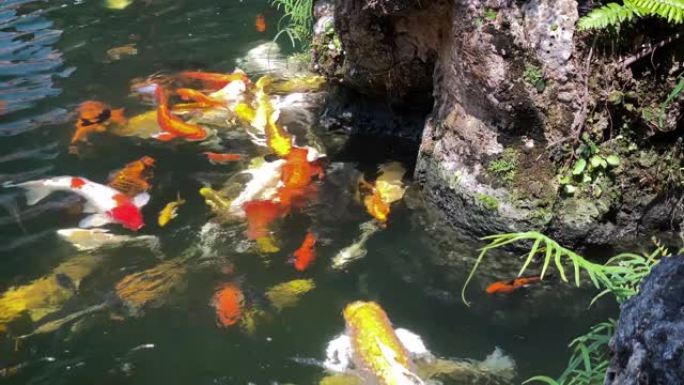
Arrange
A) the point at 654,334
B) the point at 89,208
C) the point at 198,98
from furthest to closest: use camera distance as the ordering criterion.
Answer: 1. the point at 198,98
2. the point at 89,208
3. the point at 654,334

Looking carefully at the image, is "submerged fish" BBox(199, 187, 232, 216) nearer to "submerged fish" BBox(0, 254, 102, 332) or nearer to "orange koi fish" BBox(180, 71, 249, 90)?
"submerged fish" BBox(0, 254, 102, 332)

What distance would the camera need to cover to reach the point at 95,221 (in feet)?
19.3

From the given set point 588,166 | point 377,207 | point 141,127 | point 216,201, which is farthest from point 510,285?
point 141,127

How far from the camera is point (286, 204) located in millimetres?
5922

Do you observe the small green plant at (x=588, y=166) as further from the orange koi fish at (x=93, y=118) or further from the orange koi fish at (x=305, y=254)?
the orange koi fish at (x=93, y=118)

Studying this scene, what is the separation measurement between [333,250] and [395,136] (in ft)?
6.28

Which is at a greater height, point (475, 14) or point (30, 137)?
point (475, 14)

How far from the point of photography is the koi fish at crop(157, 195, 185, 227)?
19.1 ft

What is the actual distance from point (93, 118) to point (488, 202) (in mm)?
4502

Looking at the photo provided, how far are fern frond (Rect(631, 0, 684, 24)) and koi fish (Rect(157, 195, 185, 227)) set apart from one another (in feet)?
12.8

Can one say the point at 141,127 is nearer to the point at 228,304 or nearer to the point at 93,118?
the point at 93,118

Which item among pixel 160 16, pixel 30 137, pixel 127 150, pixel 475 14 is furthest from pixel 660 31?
pixel 160 16

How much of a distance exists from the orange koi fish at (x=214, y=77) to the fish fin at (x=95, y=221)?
2.63m

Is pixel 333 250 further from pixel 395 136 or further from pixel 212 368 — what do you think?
pixel 395 136
